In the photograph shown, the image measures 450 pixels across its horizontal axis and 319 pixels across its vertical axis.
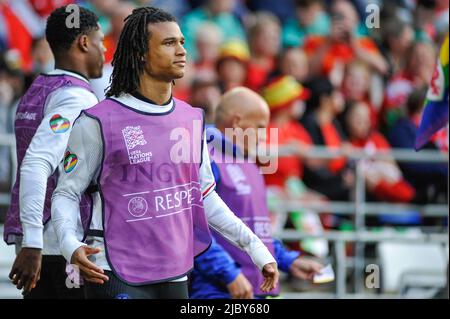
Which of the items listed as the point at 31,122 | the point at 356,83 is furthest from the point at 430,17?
the point at 31,122

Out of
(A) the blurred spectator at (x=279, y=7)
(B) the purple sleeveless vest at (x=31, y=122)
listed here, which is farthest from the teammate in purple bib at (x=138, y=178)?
(A) the blurred spectator at (x=279, y=7)

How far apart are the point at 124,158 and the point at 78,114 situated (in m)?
0.70

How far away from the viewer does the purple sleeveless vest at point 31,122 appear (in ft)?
19.6

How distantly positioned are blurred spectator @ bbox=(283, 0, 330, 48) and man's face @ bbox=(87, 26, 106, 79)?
6.98 metres

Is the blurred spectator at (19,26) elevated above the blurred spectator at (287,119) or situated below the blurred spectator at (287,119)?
above

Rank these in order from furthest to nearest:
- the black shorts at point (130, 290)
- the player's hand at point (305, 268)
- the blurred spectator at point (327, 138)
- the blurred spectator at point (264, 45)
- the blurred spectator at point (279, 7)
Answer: the blurred spectator at point (279, 7)
the blurred spectator at point (264, 45)
the blurred spectator at point (327, 138)
the player's hand at point (305, 268)
the black shorts at point (130, 290)

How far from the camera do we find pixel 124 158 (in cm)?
520

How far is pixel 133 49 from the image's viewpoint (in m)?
5.40

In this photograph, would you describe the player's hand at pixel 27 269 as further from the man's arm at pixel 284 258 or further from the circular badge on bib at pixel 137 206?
the man's arm at pixel 284 258

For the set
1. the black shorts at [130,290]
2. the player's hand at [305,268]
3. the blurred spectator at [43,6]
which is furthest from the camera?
the blurred spectator at [43,6]

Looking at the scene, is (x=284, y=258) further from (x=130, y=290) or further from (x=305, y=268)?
(x=130, y=290)

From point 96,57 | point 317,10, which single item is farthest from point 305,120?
point 96,57

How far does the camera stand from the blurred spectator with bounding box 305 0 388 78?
1278 cm

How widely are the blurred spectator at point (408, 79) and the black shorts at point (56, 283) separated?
22.7 ft
